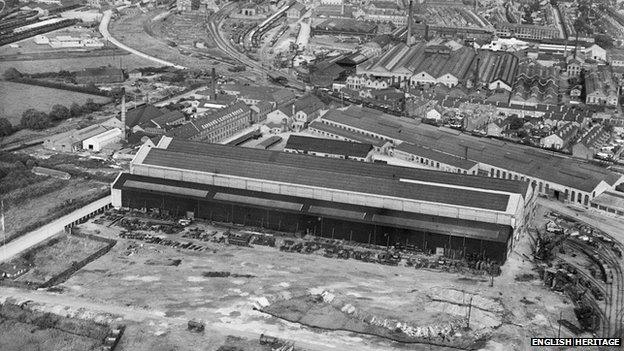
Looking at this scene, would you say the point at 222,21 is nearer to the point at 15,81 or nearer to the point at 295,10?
the point at 295,10

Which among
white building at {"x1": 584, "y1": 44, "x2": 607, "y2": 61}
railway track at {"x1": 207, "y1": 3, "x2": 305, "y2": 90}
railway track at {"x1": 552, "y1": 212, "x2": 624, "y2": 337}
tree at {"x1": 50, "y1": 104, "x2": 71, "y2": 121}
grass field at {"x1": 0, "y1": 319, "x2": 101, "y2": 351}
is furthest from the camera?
white building at {"x1": 584, "y1": 44, "x2": 607, "y2": 61}

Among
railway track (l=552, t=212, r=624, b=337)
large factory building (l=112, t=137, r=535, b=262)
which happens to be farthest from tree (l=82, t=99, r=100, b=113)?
railway track (l=552, t=212, r=624, b=337)

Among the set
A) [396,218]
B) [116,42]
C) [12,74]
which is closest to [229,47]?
[116,42]

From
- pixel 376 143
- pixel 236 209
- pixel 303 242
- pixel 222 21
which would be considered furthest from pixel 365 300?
pixel 222 21

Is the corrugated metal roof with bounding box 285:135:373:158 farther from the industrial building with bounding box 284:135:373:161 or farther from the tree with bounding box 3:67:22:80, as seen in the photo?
the tree with bounding box 3:67:22:80

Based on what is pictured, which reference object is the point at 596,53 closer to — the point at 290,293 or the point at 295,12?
the point at 295,12
